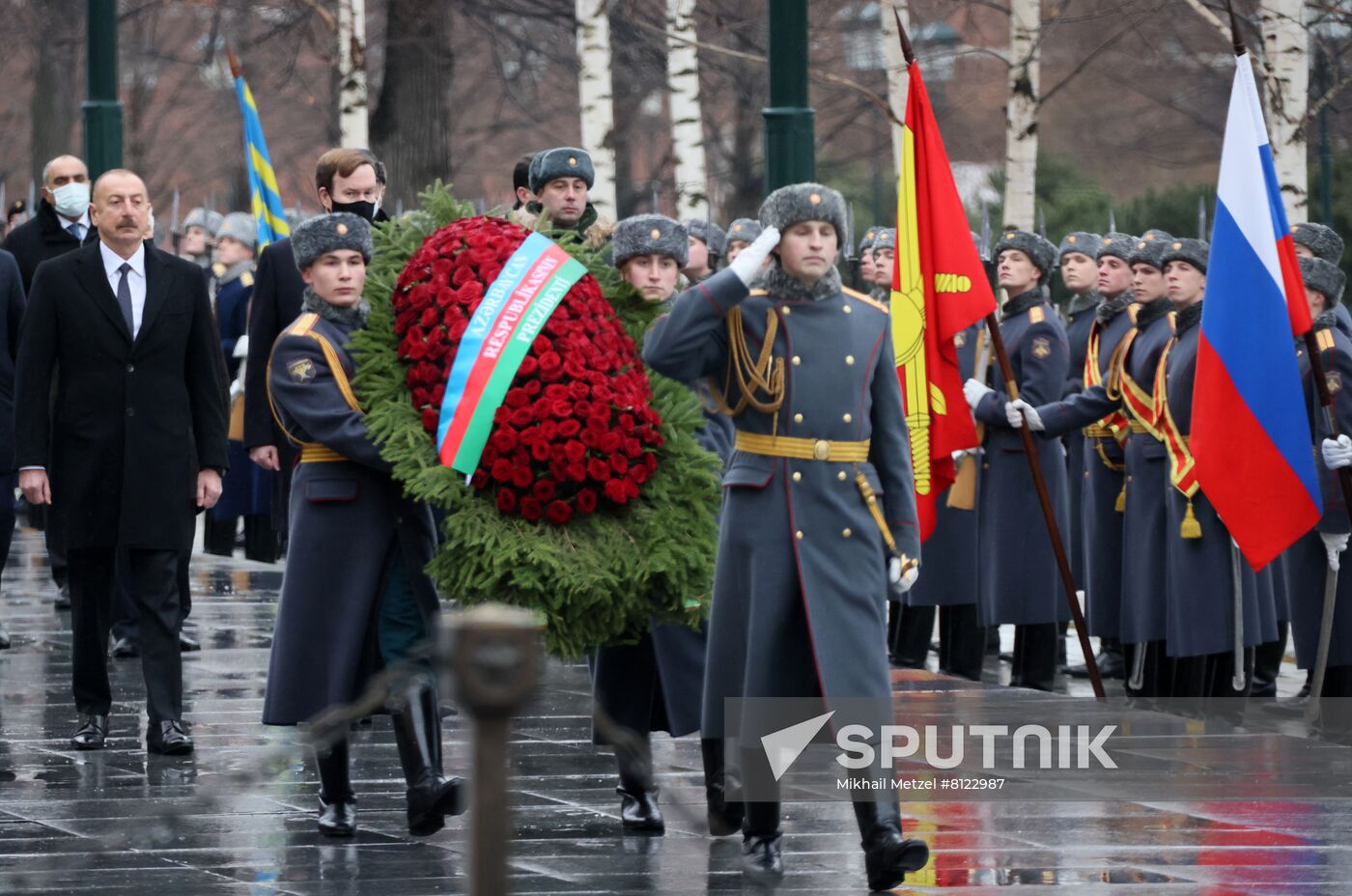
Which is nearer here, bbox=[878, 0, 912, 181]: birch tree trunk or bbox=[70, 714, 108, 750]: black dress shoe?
bbox=[70, 714, 108, 750]: black dress shoe

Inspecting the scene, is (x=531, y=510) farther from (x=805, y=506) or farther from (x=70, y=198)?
(x=70, y=198)

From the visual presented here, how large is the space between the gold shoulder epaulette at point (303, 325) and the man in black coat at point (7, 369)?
377 centimetres

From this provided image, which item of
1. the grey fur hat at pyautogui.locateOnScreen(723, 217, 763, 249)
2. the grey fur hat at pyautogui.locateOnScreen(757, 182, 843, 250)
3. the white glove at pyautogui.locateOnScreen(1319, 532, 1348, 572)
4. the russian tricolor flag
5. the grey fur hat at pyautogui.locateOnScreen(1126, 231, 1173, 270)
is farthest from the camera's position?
the grey fur hat at pyautogui.locateOnScreen(723, 217, 763, 249)

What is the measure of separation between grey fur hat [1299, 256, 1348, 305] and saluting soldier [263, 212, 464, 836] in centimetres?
452

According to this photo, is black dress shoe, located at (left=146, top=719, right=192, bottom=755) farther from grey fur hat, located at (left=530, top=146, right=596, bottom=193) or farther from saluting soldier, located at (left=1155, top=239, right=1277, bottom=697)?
saluting soldier, located at (left=1155, top=239, right=1277, bottom=697)

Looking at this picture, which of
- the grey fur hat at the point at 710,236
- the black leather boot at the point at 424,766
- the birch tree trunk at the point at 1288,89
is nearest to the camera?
the black leather boot at the point at 424,766

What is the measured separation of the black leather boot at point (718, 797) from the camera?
7.91 metres

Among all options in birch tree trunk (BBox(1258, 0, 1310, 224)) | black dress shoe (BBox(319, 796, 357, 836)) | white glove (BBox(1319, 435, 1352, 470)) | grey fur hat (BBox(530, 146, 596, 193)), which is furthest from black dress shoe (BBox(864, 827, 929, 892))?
birch tree trunk (BBox(1258, 0, 1310, 224))

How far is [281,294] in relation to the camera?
1066cm

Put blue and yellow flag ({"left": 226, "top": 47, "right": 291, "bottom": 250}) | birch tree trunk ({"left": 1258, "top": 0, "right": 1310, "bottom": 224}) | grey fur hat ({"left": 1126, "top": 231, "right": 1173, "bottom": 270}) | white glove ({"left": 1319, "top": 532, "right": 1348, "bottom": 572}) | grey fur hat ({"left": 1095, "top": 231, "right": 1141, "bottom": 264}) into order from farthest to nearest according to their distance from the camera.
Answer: birch tree trunk ({"left": 1258, "top": 0, "right": 1310, "bottom": 224}), blue and yellow flag ({"left": 226, "top": 47, "right": 291, "bottom": 250}), grey fur hat ({"left": 1095, "top": 231, "right": 1141, "bottom": 264}), grey fur hat ({"left": 1126, "top": 231, "right": 1173, "bottom": 270}), white glove ({"left": 1319, "top": 532, "right": 1348, "bottom": 572})

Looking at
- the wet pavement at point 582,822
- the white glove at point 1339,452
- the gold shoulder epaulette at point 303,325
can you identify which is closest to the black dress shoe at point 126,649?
the wet pavement at point 582,822

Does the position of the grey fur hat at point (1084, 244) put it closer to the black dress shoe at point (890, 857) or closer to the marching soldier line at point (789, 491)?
the marching soldier line at point (789, 491)

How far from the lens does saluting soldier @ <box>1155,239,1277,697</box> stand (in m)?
11.2

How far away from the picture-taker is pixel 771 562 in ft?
24.5
